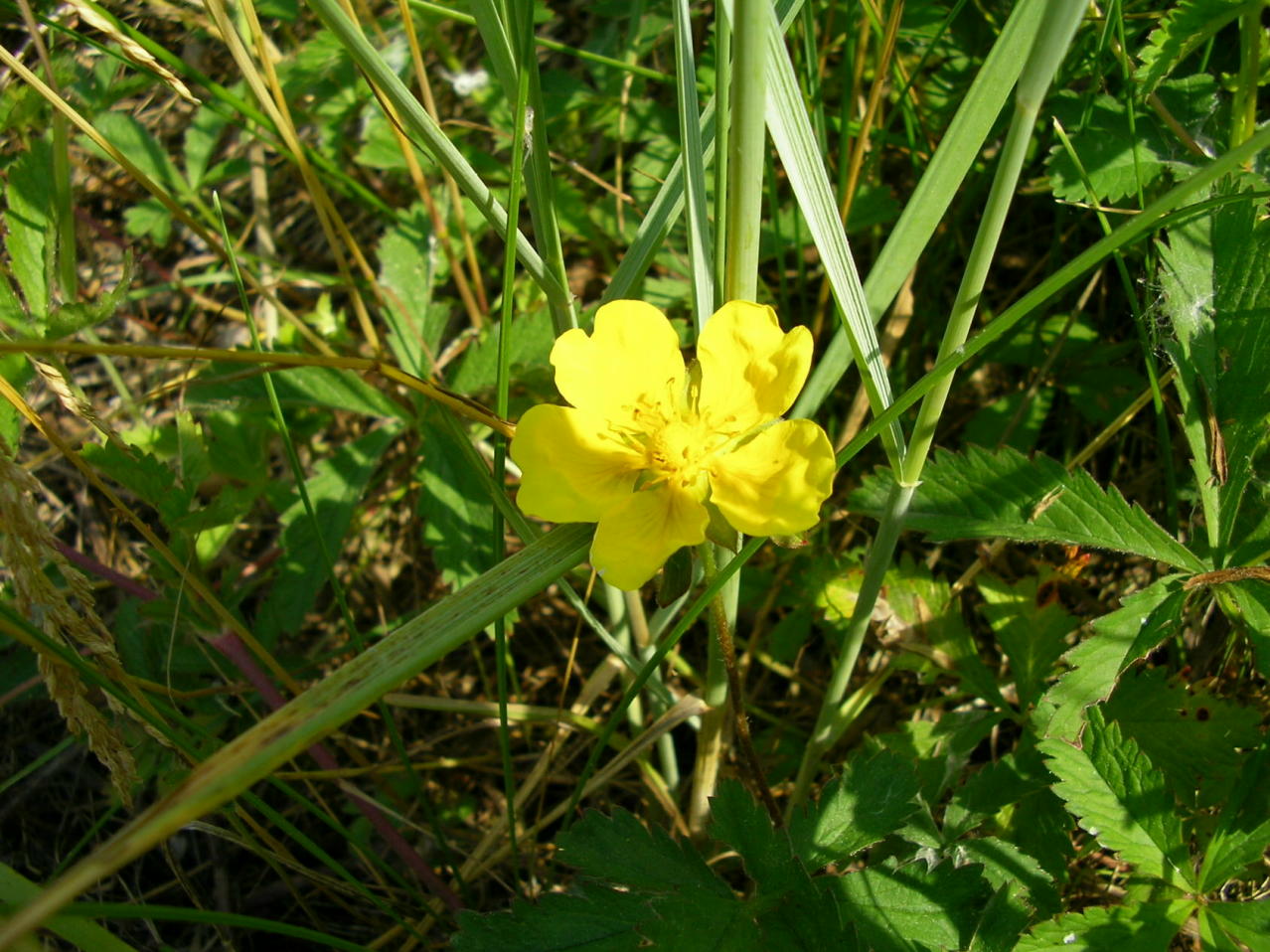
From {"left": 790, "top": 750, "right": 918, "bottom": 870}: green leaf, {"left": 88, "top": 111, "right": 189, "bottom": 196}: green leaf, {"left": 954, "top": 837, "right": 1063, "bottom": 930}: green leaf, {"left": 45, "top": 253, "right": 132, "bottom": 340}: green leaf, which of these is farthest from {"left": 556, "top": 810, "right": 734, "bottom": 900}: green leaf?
{"left": 88, "top": 111, "right": 189, "bottom": 196}: green leaf

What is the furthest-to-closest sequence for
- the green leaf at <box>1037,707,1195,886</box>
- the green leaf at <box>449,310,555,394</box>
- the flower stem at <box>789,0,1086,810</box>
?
the green leaf at <box>449,310,555,394</box> < the green leaf at <box>1037,707,1195,886</box> < the flower stem at <box>789,0,1086,810</box>

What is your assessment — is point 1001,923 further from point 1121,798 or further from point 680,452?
point 680,452

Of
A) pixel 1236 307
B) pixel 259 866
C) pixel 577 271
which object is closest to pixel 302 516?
pixel 259 866

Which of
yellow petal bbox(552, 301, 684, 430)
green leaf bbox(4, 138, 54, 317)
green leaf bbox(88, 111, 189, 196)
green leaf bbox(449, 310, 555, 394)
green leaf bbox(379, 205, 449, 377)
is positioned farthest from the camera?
green leaf bbox(88, 111, 189, 196)

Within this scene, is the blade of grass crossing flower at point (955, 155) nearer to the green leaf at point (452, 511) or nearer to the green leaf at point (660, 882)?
the green leaf at point (660, 882)

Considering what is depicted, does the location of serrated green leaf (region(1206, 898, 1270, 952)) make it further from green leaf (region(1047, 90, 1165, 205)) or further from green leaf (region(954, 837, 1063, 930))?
green leaf (region(1047, 90, 1165, 205))

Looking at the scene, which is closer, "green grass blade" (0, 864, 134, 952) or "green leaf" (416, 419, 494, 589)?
"green grass blade" (0, 864, 134, 952)

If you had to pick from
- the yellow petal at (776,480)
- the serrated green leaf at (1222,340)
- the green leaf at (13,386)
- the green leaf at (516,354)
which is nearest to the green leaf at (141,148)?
the green leaf at (13,386)
